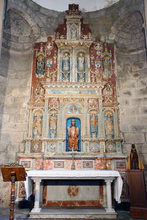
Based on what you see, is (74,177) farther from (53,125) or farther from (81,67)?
(81,67)

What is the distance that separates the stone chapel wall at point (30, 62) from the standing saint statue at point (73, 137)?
166 centimetres

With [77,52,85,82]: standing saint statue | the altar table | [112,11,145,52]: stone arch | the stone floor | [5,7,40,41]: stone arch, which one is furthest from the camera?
[5,7,40,41]: stone arch

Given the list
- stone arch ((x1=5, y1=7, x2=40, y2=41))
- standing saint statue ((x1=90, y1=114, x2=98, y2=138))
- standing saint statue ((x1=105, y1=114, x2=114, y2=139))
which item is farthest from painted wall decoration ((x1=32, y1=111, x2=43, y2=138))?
stone arch ((x1=5, y1=7, x2=40, y2=41))

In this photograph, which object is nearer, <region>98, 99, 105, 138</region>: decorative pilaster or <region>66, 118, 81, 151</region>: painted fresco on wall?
<region>66, 118, 81, 151</region>: painted fresco on wall

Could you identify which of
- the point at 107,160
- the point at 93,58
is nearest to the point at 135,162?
the point at 107,160

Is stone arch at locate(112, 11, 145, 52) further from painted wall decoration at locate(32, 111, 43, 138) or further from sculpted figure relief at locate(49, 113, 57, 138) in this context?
painted wall decoration at locate(32, 111, 43, 138)

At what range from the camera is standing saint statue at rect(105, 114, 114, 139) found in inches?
300

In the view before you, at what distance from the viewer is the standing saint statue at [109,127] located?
300 inches

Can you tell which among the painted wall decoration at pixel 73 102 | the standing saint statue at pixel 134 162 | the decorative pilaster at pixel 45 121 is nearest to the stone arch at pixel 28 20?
the painted wall decoration at pixel 73 102

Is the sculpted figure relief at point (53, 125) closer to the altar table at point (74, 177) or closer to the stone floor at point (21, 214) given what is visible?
the altar table at point (74, 177)

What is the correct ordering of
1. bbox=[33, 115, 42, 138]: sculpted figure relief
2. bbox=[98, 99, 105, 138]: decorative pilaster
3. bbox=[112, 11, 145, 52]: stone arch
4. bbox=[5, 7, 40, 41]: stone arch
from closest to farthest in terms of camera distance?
bbox=[98, 99, 105, 138]: decorative pilaster → bbox=[33, 115, 42, 138]: sculpted figure relief → bbox=[112, 11, 145, 52]: stone arch → bbox=[5, 7, 40, 41]: stone arch

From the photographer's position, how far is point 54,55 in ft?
28.6

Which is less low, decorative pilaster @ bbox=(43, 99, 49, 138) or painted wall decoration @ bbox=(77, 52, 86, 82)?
→ painted wall decoration @ bbox=(77, 52, 86, 82)

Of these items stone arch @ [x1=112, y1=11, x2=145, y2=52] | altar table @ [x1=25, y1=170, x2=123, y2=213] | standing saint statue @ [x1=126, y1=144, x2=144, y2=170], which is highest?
stone arch @ [x1=112, y1=11, x2=145, y2=52]
